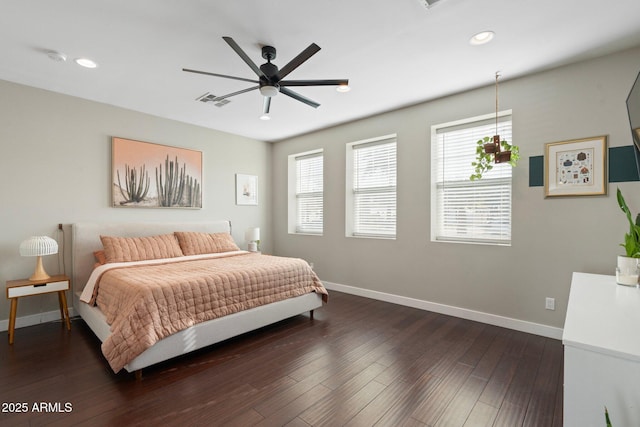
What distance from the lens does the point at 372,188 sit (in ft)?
14.4

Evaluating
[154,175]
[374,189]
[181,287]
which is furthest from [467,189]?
[154,175]

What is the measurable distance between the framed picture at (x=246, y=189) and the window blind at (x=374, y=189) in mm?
1867

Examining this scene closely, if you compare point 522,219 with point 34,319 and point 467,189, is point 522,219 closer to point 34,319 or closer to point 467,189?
point 467,189

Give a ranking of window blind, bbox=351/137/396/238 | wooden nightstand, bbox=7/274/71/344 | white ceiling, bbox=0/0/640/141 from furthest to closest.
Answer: window blind, bbox=351/137/396/238, wooden nightstand, bbox=7/274/71/344, white ceiling, bbox=0/0/640/141

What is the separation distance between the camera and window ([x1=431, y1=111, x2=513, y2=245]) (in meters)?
3.26

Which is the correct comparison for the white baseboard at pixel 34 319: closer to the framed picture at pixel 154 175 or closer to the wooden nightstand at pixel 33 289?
the wooden nightstand at pixel 33 289

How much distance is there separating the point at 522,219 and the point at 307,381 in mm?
2561

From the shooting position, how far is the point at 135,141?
395 cm

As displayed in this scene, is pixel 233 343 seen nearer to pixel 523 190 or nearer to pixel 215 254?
pixel 215 254

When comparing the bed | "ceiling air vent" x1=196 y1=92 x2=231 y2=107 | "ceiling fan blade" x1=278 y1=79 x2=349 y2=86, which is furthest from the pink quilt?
"ceiling air vent" x1=196 y1=92 x2=231 y2=107

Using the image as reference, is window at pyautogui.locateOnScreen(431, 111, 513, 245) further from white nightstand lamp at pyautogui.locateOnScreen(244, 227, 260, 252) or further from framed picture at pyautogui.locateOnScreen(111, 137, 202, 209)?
framed picture at pyautogui.locateOnScreen(111, 137, 202, 209)

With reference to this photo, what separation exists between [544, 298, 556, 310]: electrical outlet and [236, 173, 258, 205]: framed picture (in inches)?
170

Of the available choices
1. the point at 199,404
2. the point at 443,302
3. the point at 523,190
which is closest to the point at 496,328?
the point at 443,302

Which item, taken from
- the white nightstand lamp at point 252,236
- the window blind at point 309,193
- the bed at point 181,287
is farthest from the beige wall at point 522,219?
the white nightstand lamp at point 252,236
